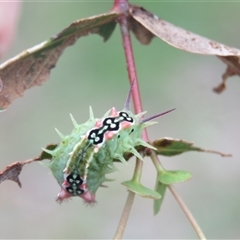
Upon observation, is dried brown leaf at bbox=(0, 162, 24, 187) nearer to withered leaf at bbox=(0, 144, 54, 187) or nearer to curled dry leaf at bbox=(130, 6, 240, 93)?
withered leaf at bbox=(0, 144, 54, 187)

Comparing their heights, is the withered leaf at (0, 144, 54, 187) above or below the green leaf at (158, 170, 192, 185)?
above

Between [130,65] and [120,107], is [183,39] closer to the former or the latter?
[130,65]

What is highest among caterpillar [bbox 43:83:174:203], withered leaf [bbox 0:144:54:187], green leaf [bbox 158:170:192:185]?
withered leaf [bbox 0:144:54:187]

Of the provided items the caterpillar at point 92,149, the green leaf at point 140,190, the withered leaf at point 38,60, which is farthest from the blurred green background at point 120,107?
the green leaf at point 140,190

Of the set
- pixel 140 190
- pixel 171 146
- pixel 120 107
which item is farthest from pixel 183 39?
pixel 120 107

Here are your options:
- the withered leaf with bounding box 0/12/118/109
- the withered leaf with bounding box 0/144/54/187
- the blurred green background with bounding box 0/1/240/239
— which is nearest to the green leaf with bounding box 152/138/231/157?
the withered leaf with bounding box 0/144/54/187

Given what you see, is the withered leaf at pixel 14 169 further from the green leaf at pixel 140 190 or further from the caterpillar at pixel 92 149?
the green leaf at pixel 140 190
